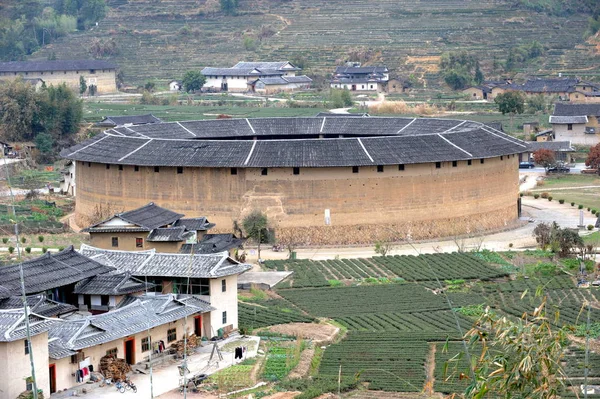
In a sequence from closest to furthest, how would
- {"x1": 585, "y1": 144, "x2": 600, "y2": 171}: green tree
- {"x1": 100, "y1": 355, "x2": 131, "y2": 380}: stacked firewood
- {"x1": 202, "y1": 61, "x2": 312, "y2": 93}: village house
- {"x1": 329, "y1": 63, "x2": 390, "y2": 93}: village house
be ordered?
{"x1": 100, "y1": 355, "x2": 131, "y2": 380}: stacked firewood, {"x1": 585, "y1": 144, "x2": 600, "y2": 171}: green tree, {"x1": 329, "y1": 63, "x2": 390, "y2": 93}: village house, {"x1": 202, "y1": 61, "x2": 312, "y2": 93}: village house

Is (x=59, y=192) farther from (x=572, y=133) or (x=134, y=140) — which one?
(x=572, y=133)

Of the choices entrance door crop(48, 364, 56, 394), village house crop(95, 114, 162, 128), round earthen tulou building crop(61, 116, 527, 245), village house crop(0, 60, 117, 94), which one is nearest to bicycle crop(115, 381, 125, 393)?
entrance door crop(48, 364, 56, 394)

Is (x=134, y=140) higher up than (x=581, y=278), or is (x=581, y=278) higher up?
(x=134, y=140)

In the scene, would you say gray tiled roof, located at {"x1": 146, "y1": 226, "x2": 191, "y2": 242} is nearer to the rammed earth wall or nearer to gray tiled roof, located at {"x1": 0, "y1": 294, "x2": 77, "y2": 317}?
the rammed earth wall

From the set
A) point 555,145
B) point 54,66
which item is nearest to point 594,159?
point 555,145

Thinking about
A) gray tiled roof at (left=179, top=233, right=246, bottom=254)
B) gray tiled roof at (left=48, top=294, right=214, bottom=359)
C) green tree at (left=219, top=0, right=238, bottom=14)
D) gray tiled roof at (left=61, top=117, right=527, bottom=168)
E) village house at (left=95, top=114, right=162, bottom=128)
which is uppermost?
green tree at (left=219, top=0, right=238, bottom=14)

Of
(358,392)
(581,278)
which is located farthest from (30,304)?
(581,278)
